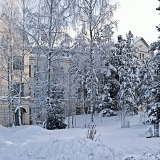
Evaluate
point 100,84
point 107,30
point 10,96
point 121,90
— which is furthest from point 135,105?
point 10,96

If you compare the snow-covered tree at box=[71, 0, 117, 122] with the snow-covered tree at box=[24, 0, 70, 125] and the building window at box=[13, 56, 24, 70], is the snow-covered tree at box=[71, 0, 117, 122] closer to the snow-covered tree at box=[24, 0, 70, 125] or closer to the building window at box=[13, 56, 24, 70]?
the snow-covered tree at box=[24, 0, 70, 125]

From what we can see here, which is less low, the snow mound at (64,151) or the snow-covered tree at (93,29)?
the snow-covered tree at (93,29)

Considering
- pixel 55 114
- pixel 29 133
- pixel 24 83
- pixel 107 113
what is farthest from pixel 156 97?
pixel 107 113

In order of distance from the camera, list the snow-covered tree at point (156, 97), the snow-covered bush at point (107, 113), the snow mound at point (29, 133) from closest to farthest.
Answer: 1. the snow mound at point (29, 133)
2. the snow-covered tree at point (156, 97)
3. the snow-covered bush at point (107, 113)

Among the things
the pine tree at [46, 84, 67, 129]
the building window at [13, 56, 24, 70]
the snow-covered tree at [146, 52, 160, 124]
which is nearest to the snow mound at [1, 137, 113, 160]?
the snow-covered tree at [146, 52, 160, 124]

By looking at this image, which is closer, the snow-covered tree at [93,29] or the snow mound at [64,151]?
the snow mound at [64,151]

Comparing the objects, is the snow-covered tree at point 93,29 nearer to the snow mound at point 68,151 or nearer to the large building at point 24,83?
the large building at point 24,83

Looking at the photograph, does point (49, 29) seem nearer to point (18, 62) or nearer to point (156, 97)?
point (18, 62)

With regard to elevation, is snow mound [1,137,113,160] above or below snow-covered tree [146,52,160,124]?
below

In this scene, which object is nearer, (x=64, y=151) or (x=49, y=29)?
(x=64, y=151)

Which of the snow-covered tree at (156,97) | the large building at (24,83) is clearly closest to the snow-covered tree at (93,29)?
the large building at (24,83)

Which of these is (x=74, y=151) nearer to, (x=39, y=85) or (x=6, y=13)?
(x=39, y=85)

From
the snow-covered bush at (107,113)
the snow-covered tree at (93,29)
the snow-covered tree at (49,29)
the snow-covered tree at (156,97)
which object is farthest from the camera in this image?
the snow-covered bush at (107,113)

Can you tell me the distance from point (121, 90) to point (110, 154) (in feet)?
68.9
